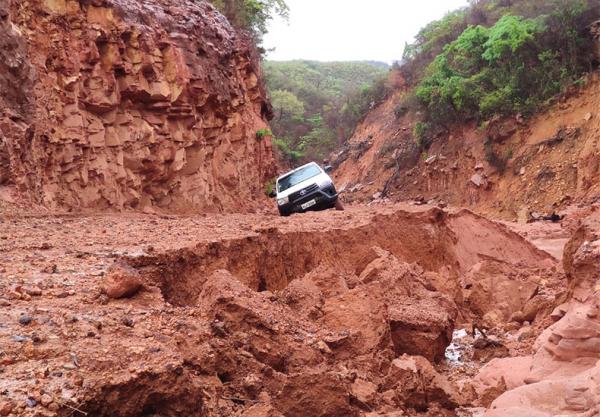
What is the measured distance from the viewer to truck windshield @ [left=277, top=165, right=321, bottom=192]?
15.7m

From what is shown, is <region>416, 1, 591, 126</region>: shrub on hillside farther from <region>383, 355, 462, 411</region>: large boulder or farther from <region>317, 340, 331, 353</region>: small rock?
<region>317, 340, 331, 353</region>: small rock

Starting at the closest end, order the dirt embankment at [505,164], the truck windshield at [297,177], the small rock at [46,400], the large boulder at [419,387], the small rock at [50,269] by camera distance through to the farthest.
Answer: the small rock at [46,400], the large boulder at [419,387], the small rock at [50,269], the truck windshield at [297,177], the dirt embankment at [505,164]

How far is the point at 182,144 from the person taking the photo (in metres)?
15.2

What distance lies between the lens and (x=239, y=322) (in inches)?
194

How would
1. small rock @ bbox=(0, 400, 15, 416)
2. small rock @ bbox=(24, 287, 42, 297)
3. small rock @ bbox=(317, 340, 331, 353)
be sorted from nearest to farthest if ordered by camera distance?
small rock @ bbox=(0, 400, 15, 416)
small rock @ bbox=(24, 287, 42, 297)
small rock @ bbox=(317, 340, 331, 353)

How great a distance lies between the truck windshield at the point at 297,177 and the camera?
51.6 feet

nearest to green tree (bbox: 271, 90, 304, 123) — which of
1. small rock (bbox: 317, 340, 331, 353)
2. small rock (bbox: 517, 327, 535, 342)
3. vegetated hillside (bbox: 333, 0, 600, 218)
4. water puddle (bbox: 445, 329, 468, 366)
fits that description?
vegetated hillside (bbox: 333, 0, 600, 218)

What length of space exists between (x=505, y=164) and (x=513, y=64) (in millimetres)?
4025

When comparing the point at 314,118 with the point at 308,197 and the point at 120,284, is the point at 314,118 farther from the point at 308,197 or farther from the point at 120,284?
the point at 120,284

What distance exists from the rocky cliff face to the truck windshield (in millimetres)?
1816

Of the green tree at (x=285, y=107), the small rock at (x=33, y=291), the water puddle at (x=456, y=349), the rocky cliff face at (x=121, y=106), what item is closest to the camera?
the small rock at (x=33, y=291)

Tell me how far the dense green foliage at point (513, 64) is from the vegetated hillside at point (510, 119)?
39 millimetres

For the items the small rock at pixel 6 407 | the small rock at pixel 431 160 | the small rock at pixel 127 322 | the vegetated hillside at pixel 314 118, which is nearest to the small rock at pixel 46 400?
the small rock at pixel 6 407

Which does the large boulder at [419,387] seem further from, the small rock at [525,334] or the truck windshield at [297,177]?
the truck windshield at [297,177]
